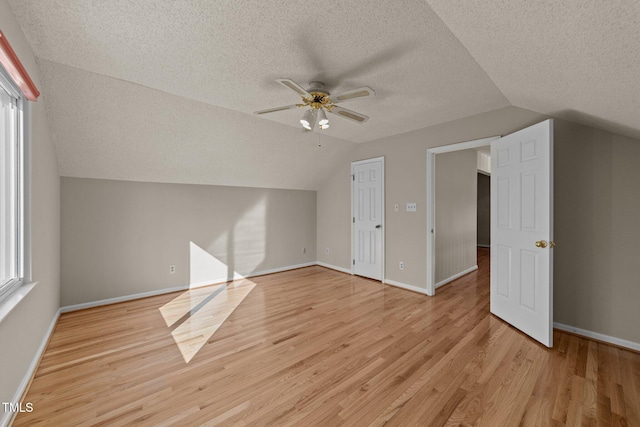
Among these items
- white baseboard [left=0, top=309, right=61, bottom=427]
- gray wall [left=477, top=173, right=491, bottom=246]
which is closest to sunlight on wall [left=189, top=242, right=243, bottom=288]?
Answer: white baseboard [left=0, top=309, right=61, bottom=427]

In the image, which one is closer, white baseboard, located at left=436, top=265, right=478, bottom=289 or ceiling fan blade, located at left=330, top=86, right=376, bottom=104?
ceiling fan blade, located at left=330, top=86, right=376, bottom=104

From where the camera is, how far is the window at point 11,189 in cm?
178

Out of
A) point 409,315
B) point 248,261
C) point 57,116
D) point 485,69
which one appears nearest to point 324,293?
point 409,315

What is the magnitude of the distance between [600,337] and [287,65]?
3935 millimetres

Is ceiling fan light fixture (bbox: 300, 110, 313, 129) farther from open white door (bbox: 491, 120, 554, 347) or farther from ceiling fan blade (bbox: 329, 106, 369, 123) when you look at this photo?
open white door (bbox: 491, 120, 554, 347)

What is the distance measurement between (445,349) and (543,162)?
1964mm

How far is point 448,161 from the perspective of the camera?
4.71 meters

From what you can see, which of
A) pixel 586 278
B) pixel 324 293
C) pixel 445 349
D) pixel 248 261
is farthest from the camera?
pixel 248 261

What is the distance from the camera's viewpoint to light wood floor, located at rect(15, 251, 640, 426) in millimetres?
1702

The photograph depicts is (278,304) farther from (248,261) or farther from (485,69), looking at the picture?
(485,69)

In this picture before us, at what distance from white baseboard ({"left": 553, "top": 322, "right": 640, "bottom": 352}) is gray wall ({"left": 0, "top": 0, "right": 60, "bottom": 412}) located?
4602 millimetres

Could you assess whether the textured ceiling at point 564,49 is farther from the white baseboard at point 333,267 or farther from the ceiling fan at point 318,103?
the white baseboard at point 333,267

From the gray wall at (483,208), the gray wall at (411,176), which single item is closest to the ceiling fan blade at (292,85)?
the gray wall at (411,176)

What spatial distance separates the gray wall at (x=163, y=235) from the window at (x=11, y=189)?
1.73 metres
